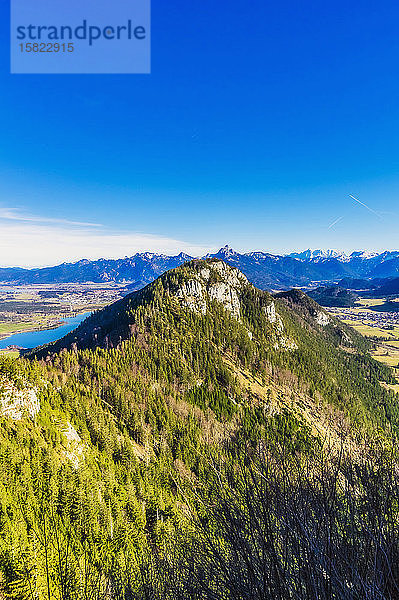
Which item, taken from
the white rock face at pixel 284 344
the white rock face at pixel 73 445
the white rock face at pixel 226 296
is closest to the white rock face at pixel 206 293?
the white rock face at pixel 226 296

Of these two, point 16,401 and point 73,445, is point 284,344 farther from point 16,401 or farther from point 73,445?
point 16,401

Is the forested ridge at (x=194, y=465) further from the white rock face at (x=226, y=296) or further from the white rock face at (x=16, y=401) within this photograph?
the white rock face at (x=226, y=296)

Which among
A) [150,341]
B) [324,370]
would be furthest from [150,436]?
[324,370]

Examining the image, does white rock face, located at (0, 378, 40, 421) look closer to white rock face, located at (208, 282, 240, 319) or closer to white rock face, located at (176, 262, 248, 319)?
white rock face, located at (176, 262, 248, 319)

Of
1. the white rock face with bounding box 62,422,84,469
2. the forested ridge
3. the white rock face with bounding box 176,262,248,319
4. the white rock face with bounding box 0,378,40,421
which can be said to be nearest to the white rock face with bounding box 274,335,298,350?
the forested ridge

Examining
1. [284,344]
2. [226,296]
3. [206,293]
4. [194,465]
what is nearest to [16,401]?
[194,465]

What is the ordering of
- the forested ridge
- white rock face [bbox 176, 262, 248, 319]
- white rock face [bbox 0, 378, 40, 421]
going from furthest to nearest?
white rock face [bbox 176, 262, 248, 319]
white rock face [bbox 0, 378, 40, 421]
the forested ridge
